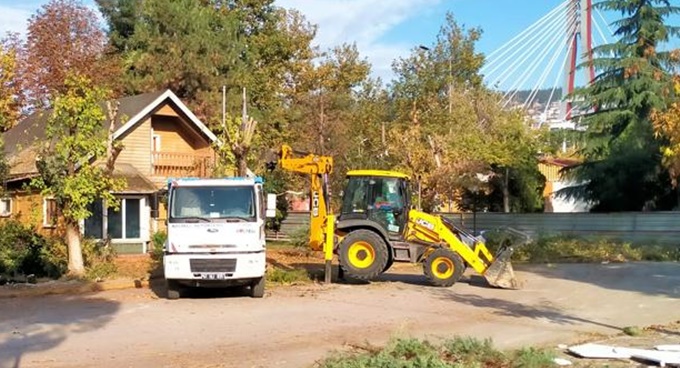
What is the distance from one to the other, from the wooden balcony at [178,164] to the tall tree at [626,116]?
18.0m

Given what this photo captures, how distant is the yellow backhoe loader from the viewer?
19391 millimetres

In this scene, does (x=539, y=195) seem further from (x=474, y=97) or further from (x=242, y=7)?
(x=242, y=7)

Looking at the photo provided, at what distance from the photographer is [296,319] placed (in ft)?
45.8

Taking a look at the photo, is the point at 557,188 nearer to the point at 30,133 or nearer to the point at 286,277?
the point at 30,133

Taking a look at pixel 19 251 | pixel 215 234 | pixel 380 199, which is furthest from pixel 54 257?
pixel 380 199

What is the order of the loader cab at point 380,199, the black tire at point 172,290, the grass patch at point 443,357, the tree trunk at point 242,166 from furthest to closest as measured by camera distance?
the tree trunk at point 242,166 → the loader cab at point 380,199 → the black tire at point 172,290 → the grass patch at point 443,357

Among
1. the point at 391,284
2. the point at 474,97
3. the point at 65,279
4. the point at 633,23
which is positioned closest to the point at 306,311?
the point at 391,284

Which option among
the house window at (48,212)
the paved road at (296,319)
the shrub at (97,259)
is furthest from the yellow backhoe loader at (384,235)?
the house window at (48,212)

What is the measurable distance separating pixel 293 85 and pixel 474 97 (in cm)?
1145

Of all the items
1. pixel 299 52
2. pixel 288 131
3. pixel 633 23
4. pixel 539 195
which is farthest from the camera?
pixel 299 52

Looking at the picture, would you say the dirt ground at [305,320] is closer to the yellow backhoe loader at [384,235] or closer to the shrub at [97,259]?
the yellow backhoe loader at [384,235]

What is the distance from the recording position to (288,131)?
158ft

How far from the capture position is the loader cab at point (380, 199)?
19.8 m

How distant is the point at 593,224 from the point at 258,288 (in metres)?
20.9
